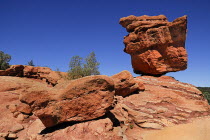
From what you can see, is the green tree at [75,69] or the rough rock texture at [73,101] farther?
the green tree at [75,69]

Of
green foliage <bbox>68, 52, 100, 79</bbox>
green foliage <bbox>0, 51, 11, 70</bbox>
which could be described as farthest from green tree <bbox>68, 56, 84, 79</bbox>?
green foliage <bbox>0, 51, 11, 70</bbox>

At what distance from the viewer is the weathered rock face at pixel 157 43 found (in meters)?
21.7

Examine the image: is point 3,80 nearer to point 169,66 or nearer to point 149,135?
point 149,135

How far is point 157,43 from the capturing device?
72.0ft

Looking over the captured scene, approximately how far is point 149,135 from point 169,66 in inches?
Result: 531

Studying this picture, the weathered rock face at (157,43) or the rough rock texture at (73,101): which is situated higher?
the weathered rock face at (157,43)

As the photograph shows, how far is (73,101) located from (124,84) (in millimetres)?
7377

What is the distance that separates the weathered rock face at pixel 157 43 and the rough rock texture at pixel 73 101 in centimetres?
1275

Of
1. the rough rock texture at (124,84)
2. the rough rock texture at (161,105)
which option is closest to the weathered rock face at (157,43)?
the rough rock texture at (161,105)

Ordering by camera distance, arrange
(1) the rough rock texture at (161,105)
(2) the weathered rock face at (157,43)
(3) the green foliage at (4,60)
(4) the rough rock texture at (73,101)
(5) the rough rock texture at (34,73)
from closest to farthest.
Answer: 1. (4) the rough rock texture at (73,101)
2. (1) the rough rock texture at (161,105)
3. (2) the weathered rock face at (157,43)
4. (5) the rough rock texture at (34,73)
5. (3) the green foliage at (4,60)

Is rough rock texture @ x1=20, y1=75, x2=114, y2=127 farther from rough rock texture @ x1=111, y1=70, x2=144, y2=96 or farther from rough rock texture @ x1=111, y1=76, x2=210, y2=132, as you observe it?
rough rock texture @ x1=111, y1=70, x2=144, y2=96

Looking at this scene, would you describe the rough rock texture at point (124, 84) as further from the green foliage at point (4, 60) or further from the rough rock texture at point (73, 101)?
the green foliage at point (4, 60)

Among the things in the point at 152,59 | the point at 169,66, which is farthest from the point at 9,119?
the point at 169,66

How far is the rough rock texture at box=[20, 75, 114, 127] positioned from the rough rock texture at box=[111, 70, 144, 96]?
17.6 ft
